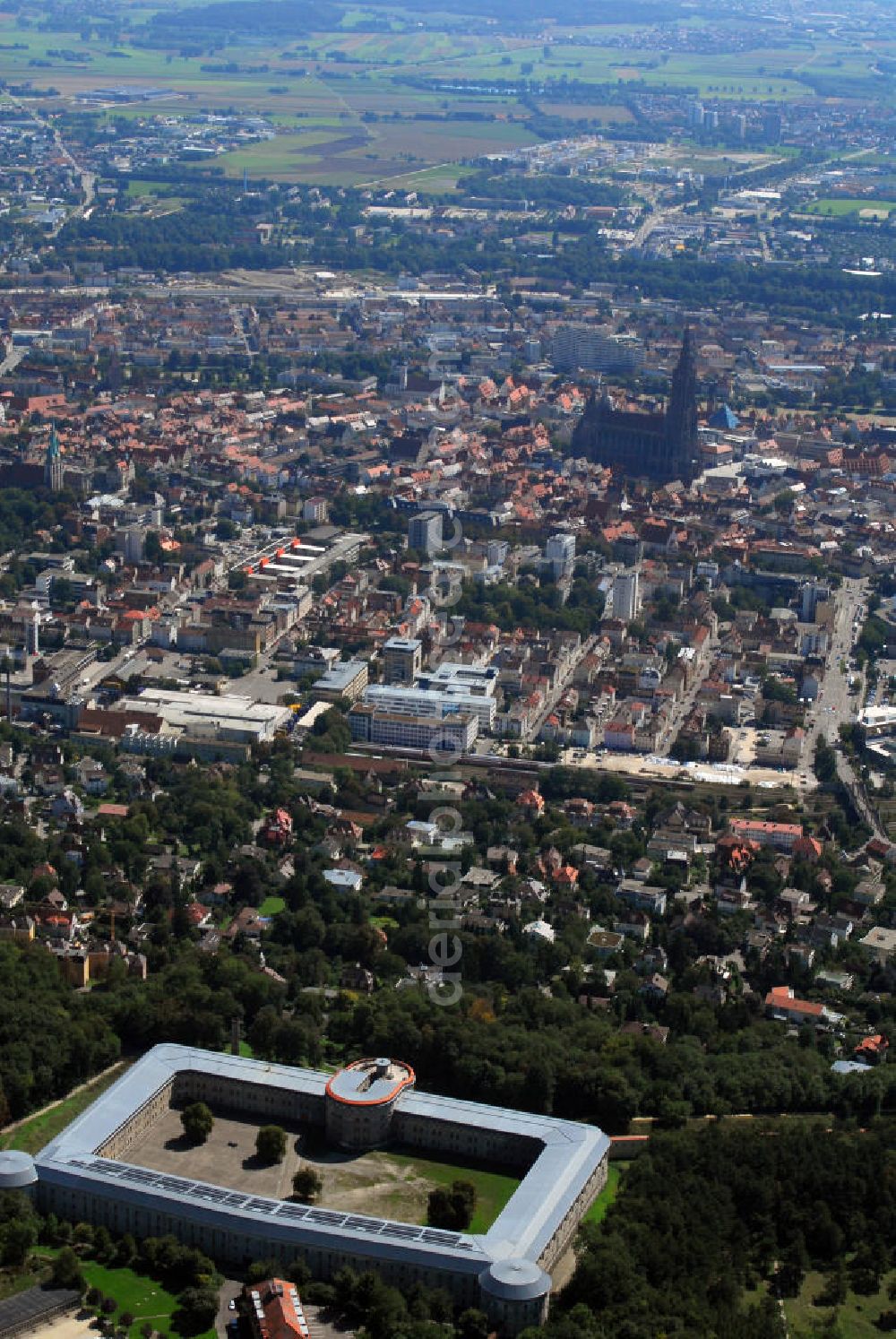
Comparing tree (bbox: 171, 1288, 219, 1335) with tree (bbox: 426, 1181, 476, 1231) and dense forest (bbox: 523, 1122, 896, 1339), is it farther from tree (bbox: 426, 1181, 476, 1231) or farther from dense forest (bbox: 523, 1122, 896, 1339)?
dense forest (bbox: 523, 1122, 896, 1339)

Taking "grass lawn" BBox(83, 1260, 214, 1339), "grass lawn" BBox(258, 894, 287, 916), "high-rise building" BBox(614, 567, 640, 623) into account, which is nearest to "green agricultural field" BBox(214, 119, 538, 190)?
"high-rise building" BBox(614, 567, 640, 623)

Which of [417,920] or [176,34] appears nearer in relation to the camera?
[417,920]

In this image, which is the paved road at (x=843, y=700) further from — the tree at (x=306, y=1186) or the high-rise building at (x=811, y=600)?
the tree at (x=306, y=1186)

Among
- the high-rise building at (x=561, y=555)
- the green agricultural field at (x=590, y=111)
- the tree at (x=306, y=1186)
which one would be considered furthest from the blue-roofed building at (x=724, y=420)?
the green agricultural field at (x=590, y=111)

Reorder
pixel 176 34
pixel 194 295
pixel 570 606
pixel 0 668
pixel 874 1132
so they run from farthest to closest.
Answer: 1. pixel 176 34
2. pixel 194 295
3. pixel 570 606
4. pixel 0 668
5. pixel 874 1132

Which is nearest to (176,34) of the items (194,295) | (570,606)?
(194,295)

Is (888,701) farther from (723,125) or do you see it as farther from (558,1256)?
(723,125)

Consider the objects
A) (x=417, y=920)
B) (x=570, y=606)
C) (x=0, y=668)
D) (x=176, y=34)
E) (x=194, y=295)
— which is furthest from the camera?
(x=176, y=34)
